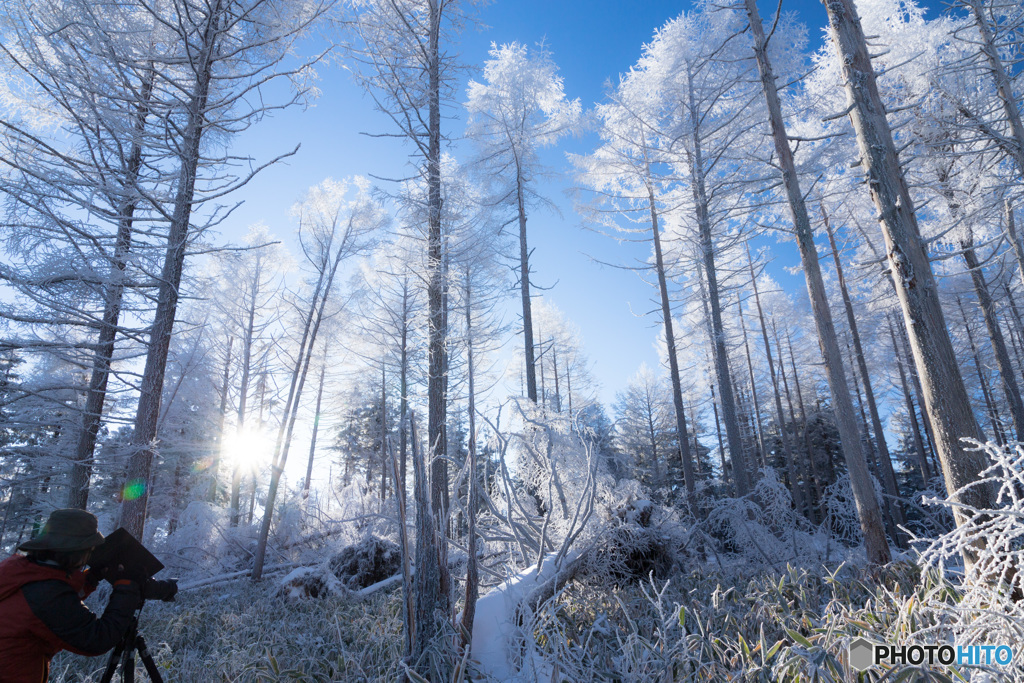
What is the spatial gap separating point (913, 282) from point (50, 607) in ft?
21.3

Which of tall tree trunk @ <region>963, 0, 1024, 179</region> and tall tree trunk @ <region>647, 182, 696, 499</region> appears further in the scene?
tall tree trunk @ <region>647, 182, 696, 499</region>

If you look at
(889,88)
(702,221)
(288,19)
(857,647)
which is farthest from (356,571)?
(889,88)

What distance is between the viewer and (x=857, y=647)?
2264 mm

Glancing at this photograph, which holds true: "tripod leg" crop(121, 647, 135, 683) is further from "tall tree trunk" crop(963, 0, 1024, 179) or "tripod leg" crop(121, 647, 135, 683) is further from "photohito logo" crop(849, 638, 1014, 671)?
"tall tree trunk" crop(963, 0, 1024, 179)

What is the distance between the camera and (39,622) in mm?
2184

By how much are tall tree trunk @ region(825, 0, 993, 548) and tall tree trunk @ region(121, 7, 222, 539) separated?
7.73 metres

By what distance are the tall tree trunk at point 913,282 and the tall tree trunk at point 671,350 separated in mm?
6942

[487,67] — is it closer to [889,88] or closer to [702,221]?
[702,221]

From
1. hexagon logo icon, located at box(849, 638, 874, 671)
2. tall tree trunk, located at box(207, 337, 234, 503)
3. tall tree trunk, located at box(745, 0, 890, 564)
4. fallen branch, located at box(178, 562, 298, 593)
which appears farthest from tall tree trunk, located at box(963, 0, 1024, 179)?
tall tree trunk, located at box(207, 337, 234, 503)

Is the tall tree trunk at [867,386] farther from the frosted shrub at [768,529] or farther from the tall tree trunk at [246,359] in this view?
the tall tree trunk at [246,359]

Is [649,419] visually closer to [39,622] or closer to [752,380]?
[752,380]

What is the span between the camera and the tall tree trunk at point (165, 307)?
17.1ft

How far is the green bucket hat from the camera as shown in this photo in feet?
7.36

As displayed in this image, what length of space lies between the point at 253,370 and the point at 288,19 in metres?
11.5
